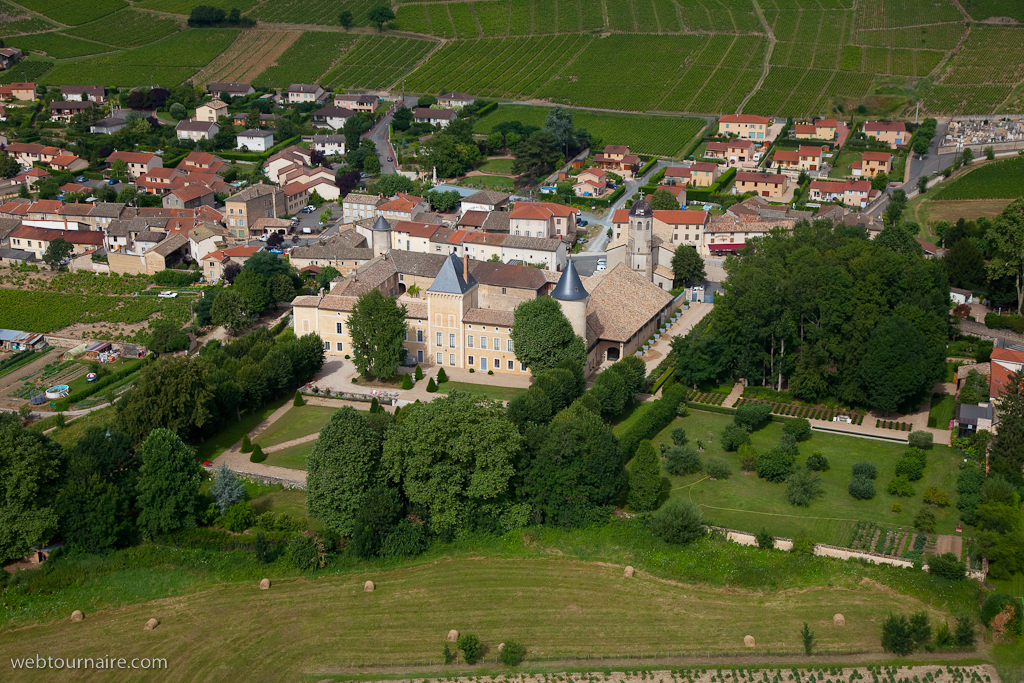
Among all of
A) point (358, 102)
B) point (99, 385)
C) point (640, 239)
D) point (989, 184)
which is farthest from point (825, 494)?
point (358, 102)

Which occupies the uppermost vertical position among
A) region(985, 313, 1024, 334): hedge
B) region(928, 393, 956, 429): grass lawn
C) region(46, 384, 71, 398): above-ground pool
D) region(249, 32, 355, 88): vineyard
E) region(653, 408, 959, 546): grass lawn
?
region(249, 32, 355, 88): vineyard

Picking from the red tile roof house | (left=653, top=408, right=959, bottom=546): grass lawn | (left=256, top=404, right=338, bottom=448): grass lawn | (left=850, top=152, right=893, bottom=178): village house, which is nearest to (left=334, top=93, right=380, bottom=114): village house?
the red tile roof house

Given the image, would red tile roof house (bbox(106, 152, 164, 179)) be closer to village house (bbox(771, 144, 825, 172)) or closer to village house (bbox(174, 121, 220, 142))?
village house (bbox(174, 121, 220, 142))

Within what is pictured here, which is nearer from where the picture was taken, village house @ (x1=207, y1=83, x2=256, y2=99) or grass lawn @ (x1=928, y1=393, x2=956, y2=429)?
grass lawn @ (x1=928, y1=393, x2=956, y2=429)

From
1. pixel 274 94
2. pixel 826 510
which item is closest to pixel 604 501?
pixel 826 510

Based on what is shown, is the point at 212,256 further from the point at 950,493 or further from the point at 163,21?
the point at 163,21

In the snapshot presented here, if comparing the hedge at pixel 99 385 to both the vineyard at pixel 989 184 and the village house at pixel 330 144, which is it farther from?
the vineyard at pixel 989 184

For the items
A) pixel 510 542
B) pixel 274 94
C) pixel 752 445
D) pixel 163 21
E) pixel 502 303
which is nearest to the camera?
pixel 510 542
